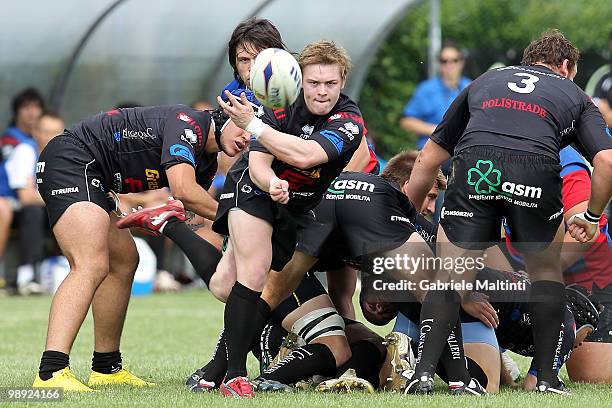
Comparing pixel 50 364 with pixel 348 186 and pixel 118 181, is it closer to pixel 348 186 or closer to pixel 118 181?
pixel 118 181

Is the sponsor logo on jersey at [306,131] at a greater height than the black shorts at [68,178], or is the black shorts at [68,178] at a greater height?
the sponsor logo on jersey at [306,131]

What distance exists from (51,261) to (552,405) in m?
9.49

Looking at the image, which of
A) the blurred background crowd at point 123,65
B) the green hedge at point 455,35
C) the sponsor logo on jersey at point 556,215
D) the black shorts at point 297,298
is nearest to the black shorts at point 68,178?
the black shorts at point 297,298

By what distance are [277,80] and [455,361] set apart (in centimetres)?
171

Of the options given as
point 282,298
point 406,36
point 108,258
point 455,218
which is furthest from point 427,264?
point 406,36

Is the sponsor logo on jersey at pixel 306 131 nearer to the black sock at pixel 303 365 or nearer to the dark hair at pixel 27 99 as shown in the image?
the black sock at pixel 303 365

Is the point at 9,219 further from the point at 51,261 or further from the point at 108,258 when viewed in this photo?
the point at 108,258

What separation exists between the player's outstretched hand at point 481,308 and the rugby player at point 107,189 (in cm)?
150

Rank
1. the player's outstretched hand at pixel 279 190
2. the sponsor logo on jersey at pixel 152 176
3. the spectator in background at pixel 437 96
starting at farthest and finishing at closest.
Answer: the spectator in background at pixel 437 96, the sponsor logo on jersey at pixel 152 176, the player's outstretched hand at pixel 279 190

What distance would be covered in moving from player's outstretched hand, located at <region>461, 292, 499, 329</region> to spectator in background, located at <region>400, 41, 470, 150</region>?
6510mm

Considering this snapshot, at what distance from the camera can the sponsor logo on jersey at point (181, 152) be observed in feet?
21.3

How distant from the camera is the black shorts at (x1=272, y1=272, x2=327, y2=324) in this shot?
6.85 meters

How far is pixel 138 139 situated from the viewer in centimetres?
675

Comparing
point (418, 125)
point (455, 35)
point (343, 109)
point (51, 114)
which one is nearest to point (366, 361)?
point (343, 109)
